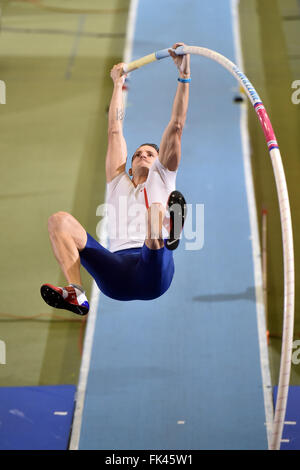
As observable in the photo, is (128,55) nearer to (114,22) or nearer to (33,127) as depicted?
(33,127)

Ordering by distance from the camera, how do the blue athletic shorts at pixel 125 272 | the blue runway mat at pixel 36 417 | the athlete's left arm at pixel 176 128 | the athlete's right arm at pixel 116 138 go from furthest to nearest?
the blue runway mat at pixel 36 417 < the athlete's right arm at pixel 116 138 < the athlete's left arm at pixel 176 128 < the blue athletic shorts at pixel 125 272

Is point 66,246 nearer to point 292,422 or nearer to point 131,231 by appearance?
point 131,231

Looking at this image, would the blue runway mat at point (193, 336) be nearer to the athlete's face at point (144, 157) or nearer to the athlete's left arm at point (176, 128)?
the athlete's face at point (144, 157)

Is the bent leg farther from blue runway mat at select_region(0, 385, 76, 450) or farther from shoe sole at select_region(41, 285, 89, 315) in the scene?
blue runway mat at select_region(0, 385, 76, 450)

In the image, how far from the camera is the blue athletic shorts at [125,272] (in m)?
4.17

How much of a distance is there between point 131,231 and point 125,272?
0.37m

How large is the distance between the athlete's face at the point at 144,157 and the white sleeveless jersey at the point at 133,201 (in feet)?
0.43

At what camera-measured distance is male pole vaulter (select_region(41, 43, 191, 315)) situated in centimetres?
395

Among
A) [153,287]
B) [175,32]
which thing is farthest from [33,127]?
[153,287]

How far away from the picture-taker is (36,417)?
5.36 m

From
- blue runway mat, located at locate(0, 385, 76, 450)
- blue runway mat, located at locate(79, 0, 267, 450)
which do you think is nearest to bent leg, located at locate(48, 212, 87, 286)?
blue runway mat, located at locate(79, 0, 267, 450)

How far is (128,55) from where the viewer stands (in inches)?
329

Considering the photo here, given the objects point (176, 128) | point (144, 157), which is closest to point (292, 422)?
point (144, 157)

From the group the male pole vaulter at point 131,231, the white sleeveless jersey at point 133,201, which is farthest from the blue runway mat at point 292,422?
the white sleeveless jersey at point 133,201
